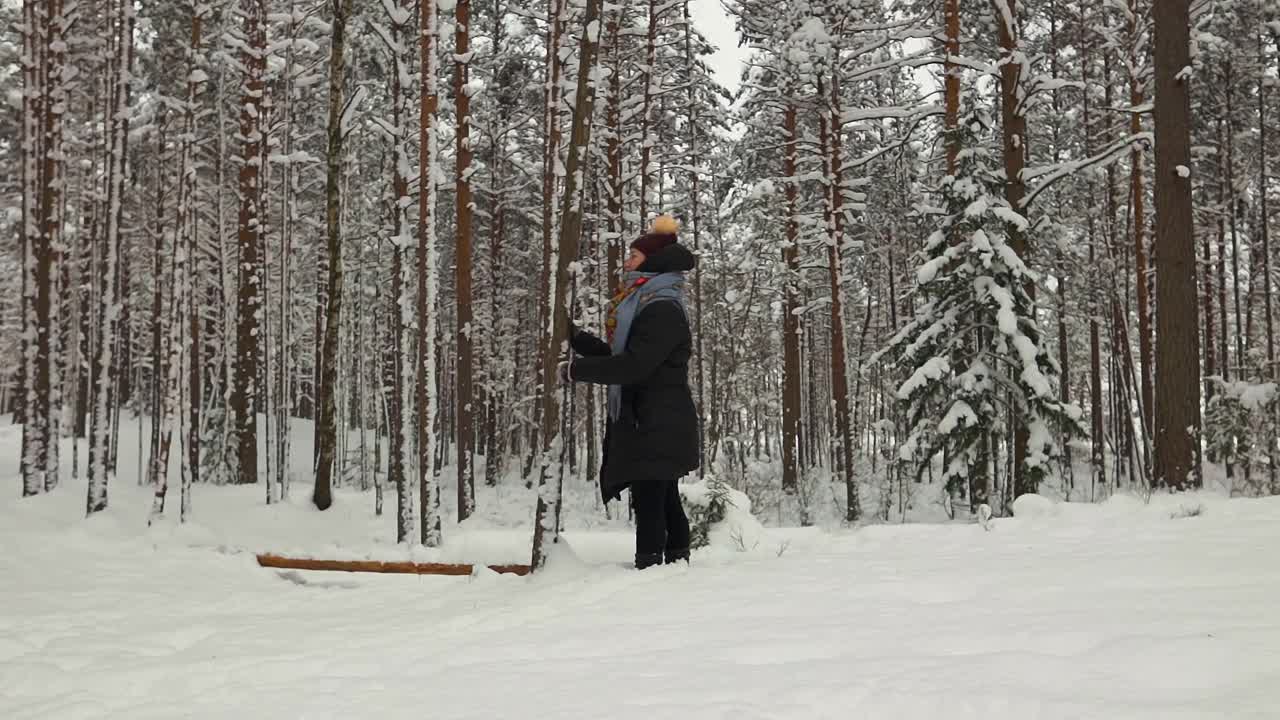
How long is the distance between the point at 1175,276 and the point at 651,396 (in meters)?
6.37

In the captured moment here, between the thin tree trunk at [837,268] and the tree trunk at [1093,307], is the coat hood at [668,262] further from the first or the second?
the tree trunk at [1093,307]

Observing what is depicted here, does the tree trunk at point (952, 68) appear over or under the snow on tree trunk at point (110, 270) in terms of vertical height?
over

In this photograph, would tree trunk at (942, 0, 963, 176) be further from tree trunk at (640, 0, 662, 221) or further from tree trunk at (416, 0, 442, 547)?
tree trunk at (416, 0, 442, 547)

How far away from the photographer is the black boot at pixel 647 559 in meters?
4.75

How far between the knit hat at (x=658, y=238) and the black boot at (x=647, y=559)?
6.01ft

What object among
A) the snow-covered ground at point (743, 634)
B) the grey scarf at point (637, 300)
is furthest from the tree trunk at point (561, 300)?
the grey scarf at point (637, 300)

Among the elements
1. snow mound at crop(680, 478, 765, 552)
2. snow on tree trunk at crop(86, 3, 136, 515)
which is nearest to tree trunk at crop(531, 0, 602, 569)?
snow mound at crop(680, 478, 765, 552)

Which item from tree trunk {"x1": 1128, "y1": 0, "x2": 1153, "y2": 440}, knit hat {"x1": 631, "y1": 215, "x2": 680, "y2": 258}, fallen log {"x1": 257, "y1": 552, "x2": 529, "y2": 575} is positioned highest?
tree trunk {"x1": 1128, "y1": 0, "x2": 1153, "y2": 440}

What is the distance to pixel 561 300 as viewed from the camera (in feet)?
18.8

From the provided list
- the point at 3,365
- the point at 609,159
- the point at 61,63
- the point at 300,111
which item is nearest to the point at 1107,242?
the point at 609,159

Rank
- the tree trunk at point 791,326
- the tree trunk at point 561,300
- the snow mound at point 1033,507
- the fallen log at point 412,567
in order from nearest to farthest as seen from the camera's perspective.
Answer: the tree trunk at point 561,300
the fallen log at point 412,567
the snow mound at point 1033,507
the tree trunk at point 791,326

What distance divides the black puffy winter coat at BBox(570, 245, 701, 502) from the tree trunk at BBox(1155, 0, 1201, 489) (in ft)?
19.7

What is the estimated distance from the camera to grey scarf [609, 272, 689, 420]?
485cm

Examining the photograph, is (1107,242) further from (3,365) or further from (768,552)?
(3,365)
